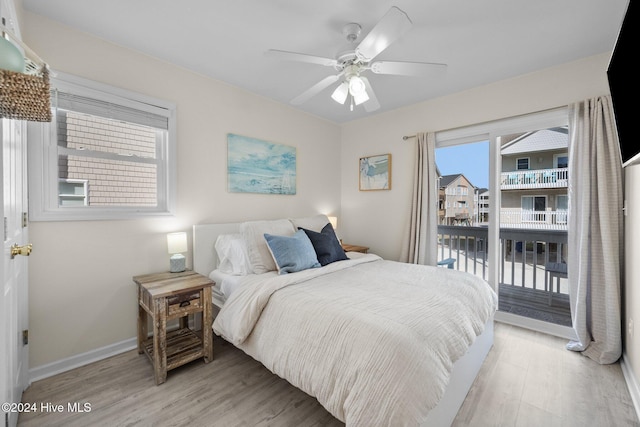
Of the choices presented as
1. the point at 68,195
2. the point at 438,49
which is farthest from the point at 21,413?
the point at 438,49

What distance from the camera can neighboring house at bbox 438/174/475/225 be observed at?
3395 mm

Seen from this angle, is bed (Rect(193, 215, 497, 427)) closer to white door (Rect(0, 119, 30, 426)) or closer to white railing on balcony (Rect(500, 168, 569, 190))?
white door (Rect(0, 119, 30, 426))

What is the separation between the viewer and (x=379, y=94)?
127 inches

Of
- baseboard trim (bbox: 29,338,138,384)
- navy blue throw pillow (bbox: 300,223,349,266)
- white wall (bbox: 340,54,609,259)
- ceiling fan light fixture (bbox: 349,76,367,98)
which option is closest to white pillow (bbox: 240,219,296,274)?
navy blue throw pillow (bbox: 300,223,349,266)

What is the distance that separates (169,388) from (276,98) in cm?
305

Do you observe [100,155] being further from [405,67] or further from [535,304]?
[535,304]

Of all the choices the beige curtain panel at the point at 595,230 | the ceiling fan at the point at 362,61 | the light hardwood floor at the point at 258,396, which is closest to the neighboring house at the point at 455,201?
the beige curtain panel at the point at 595,230

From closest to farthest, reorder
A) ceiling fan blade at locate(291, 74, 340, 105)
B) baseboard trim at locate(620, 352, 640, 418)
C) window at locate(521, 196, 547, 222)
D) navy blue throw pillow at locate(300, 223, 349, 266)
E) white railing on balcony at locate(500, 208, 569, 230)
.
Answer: baseboard trim at locate(620, 352, 640, 418), ceiling fan blade at locate(291, 74, 340, 105), navy blue throw pillow at locate(300, 223, 349, 266), white railing on balcony at locate(500, 208, 569, 230), window at locate(521, 196, 547, 222)

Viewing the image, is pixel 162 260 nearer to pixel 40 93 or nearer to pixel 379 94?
pixel 40 93

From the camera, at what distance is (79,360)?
212 centimetres

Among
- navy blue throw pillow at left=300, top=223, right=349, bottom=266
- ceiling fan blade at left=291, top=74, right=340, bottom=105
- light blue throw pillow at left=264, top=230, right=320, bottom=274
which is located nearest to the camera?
ceiling fan blade at left=291, top=74, right=340, bottom=105

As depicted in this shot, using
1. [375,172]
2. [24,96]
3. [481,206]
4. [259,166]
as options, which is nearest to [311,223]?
[259,166]

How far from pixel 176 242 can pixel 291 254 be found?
1.04 metres

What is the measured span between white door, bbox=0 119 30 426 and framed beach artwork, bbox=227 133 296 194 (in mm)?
1605
